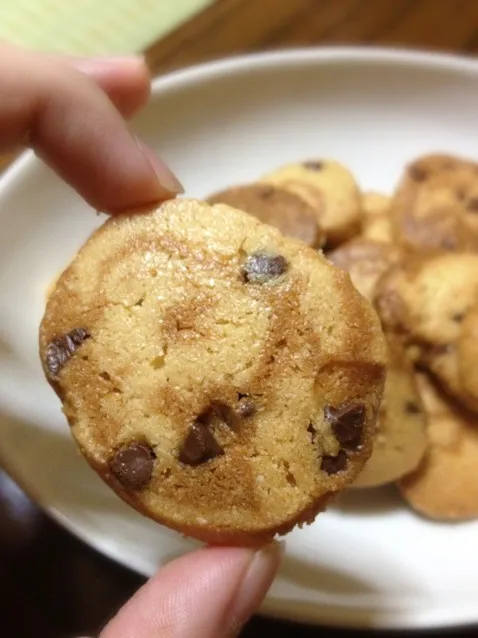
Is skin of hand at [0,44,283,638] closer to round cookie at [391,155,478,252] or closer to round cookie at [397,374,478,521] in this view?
round cookie at [397,374,478,521]

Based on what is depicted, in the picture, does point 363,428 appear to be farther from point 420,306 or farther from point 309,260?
point 420,306

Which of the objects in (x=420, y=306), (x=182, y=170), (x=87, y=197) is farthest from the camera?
(x=182, y=170)

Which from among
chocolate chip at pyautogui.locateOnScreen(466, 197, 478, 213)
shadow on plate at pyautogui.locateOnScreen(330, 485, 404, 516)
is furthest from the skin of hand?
chocolate chip at pyautogui.locateOnScreen(466, 197, 478, 213)

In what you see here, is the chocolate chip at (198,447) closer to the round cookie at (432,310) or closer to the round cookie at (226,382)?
the round cookie at (226,382)

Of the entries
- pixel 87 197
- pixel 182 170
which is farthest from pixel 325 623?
pixel 182 170

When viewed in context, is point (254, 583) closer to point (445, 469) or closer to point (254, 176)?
point (445, 469)
